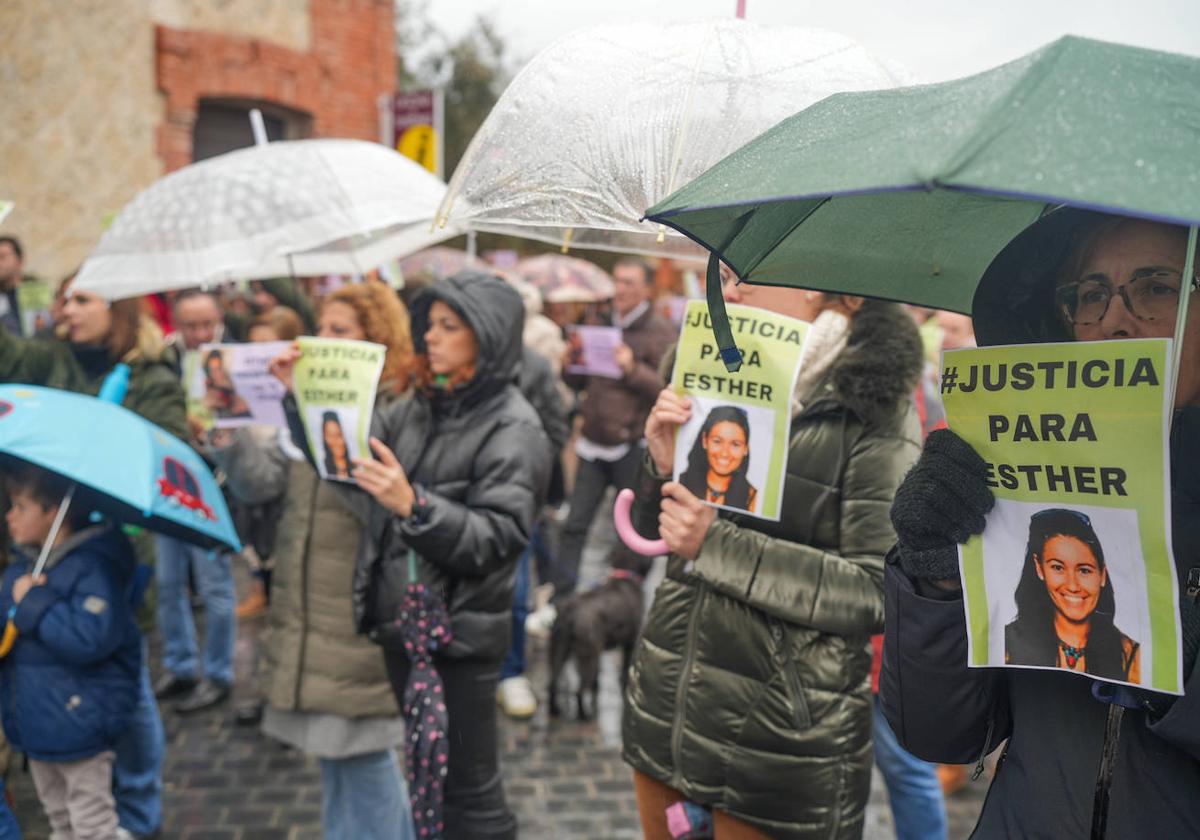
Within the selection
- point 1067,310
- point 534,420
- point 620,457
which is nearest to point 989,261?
point 1067,310

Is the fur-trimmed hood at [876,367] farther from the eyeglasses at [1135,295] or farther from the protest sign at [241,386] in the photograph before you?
the protest sign at [241,386]

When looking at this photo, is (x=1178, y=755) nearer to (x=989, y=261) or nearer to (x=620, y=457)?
(x=989, y=261)

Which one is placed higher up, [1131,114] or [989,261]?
[1131,114]

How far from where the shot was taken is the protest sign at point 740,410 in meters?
2.21

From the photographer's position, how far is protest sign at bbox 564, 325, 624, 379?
650cm

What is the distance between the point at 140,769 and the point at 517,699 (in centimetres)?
189

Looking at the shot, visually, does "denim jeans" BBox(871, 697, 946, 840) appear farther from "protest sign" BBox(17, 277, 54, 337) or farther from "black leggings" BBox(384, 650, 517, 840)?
"protest sign" BBox(17, 277, 54, 337)

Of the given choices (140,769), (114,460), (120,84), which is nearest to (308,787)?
(140,769)

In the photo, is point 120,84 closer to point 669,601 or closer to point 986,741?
point 669,601

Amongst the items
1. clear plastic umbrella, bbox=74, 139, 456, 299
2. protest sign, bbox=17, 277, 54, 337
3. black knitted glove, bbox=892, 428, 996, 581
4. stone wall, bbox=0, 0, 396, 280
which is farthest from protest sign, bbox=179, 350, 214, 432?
stone wall, bbox=0, 0, 396, 280

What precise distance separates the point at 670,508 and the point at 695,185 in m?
1.14

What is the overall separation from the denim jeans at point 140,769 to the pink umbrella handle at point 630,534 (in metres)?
2.16

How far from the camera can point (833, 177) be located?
1115 mm

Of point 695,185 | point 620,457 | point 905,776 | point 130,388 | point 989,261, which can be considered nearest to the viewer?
point 695,185
